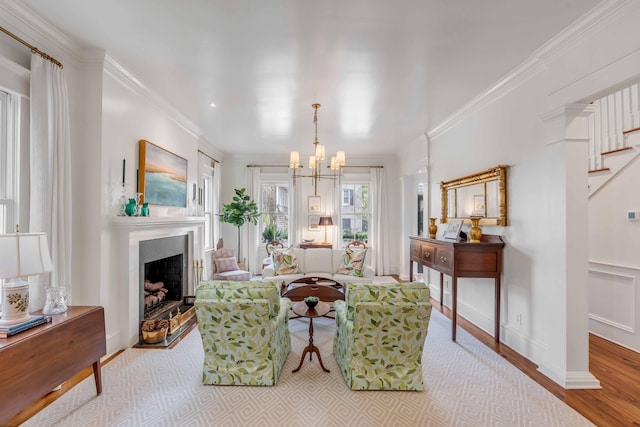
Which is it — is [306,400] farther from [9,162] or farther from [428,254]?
[9,162]

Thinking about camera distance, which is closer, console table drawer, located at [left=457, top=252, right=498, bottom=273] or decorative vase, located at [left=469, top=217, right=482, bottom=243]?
console table drawer, located at [left=457, top=252, right=498, bottom=273]

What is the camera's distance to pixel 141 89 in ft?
11.9

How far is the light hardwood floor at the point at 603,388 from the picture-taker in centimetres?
220

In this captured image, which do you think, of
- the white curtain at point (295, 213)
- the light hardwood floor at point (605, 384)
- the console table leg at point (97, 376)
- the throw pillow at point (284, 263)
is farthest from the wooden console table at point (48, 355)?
the white curtain at point (295, 213)

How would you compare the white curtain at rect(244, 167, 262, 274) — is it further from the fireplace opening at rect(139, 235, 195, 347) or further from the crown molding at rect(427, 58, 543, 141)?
the crown molding at rect(427, 58, 543, 141)

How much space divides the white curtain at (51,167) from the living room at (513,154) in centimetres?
10

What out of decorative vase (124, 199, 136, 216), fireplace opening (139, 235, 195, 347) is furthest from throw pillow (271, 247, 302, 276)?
decorative vase (124, 199, 136, 216)

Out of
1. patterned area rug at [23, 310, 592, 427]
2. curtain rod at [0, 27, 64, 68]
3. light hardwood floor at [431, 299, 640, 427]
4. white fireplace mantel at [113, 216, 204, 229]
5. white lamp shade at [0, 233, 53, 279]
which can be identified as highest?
curtain rod at [0, 27, 64, 68]

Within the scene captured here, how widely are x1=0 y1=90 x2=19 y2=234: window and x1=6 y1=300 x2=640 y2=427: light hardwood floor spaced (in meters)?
1.40

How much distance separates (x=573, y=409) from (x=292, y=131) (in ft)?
15.9

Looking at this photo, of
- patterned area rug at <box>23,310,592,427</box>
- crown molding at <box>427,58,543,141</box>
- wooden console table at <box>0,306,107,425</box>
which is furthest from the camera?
crown molding at <box>427,58,543,141</box>

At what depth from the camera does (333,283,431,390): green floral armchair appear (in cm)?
243

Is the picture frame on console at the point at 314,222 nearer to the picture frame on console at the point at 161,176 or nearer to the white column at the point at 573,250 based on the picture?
the picture frame on console at the point at 161,176

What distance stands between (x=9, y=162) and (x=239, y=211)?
174 inches
